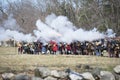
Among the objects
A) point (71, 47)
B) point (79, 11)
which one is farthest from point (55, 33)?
point (79, 11)

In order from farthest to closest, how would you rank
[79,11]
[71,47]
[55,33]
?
1. [79,11]
2. [55,33]
3. [71,47]

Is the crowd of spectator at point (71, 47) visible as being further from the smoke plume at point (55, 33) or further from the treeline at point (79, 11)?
the treeline at point (79, 11)

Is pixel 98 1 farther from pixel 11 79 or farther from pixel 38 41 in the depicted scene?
pixel 11 79

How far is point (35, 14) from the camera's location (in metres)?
67.6

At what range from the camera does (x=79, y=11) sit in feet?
222

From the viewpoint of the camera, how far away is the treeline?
206 feet

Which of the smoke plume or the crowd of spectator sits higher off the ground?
the smoke plume

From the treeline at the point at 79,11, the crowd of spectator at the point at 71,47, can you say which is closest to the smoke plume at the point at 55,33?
the crowd of spectator at the point at 71,47

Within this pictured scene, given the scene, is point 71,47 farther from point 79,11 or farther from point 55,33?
point 79,11

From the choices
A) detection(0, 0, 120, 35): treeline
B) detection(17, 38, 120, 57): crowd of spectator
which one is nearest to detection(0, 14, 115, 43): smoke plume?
detection(17, 38, 120, 57): crowd of spectator

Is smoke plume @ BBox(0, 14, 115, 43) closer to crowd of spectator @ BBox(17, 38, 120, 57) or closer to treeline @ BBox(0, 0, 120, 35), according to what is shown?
crowd of spectator @ BBox(17, 38, 120, 57)

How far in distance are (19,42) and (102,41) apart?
29.2 ft

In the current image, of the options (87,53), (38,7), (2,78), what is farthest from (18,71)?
(38,7)

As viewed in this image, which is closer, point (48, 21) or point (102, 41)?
point (102, 41)
